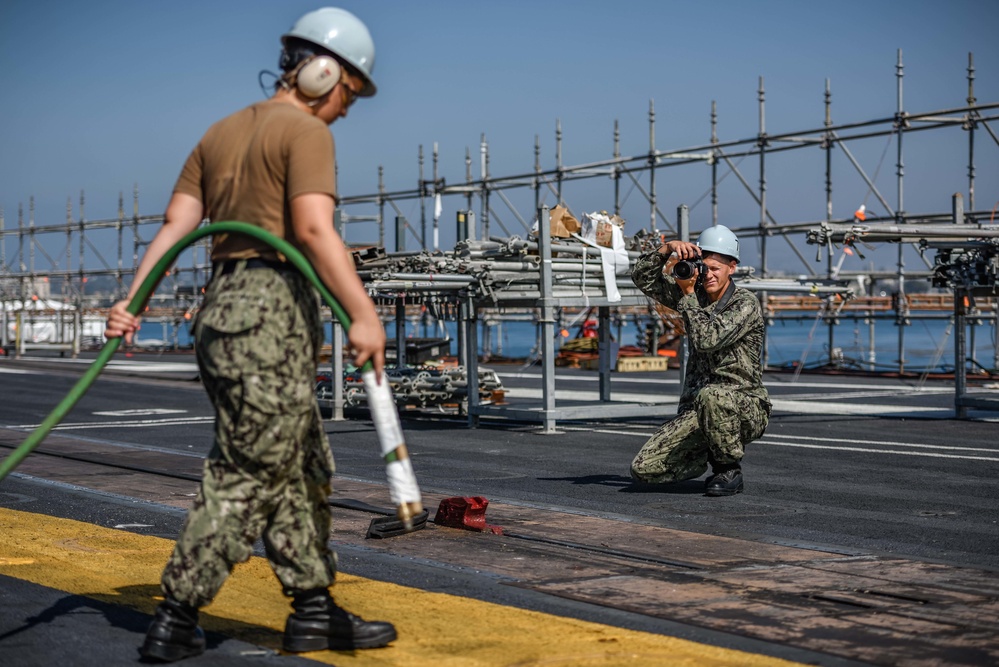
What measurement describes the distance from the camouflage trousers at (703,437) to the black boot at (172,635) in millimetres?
4922

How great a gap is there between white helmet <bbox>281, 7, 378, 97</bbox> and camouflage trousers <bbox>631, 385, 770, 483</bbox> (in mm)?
4789

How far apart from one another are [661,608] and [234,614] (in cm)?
162

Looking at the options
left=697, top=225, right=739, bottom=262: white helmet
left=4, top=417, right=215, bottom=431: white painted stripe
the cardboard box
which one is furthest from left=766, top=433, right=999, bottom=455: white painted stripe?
left=4, top=417, right=215, bottom=431: white painted stripe

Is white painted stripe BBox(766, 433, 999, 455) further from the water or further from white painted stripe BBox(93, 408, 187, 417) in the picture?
white painted stripe BBox(93, 408, 187, 417)

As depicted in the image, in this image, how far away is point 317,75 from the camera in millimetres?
4227

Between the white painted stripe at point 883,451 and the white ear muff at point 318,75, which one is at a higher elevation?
the white ear muff at point 318,75

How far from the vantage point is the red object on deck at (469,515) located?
6.95 metres

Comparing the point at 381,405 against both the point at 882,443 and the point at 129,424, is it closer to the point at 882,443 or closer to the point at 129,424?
the point at 882,443

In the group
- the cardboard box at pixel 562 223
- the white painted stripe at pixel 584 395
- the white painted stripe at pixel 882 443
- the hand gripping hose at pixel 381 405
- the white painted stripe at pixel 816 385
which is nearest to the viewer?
the hand gripping hose at pixel 381 405

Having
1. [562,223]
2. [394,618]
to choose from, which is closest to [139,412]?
[562,223]

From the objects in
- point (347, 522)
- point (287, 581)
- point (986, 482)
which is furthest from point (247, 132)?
point (986, 482)

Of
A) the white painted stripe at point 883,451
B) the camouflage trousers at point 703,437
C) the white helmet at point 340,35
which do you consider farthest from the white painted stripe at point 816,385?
the white helmet at point 340,35

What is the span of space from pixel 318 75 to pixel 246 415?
1.13 meters

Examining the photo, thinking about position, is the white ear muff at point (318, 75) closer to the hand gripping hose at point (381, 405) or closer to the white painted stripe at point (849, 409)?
the hand gripping hose at point (381, 405)
